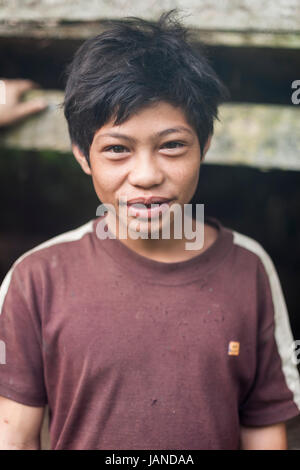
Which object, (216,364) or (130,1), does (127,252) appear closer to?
(216,364)

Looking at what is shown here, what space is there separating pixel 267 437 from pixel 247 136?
34.8 inches

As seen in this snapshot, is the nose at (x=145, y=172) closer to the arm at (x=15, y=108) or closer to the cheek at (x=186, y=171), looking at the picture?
the cheek at (x=186, y=171)

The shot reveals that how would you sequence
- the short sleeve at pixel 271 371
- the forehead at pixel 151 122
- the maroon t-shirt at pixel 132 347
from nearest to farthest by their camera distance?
the forehead at pixel 151 122, the maroon t-shirt at pixel 132 347, the short sleeve at pixel 271 371

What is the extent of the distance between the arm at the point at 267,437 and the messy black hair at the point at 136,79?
853mm

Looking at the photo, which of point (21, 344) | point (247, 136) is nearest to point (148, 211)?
point (247, 136)

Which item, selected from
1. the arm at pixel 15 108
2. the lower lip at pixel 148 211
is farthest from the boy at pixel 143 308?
the arm at pixel 15 108

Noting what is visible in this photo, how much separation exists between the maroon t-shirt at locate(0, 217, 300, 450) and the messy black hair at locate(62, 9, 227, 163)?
36 centimetres

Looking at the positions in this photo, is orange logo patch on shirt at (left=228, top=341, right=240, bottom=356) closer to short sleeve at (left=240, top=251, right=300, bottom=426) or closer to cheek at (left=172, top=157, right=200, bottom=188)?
short sleeve at (left=240, top=251, right=300, bottom=426)

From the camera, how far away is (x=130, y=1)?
167cm

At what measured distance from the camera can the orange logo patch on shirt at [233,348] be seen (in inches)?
59.4

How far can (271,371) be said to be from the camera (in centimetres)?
159

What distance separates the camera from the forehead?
132 cm

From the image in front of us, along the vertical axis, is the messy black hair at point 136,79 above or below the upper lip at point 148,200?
above

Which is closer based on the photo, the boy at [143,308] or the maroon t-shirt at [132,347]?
the boy at [143,308]
